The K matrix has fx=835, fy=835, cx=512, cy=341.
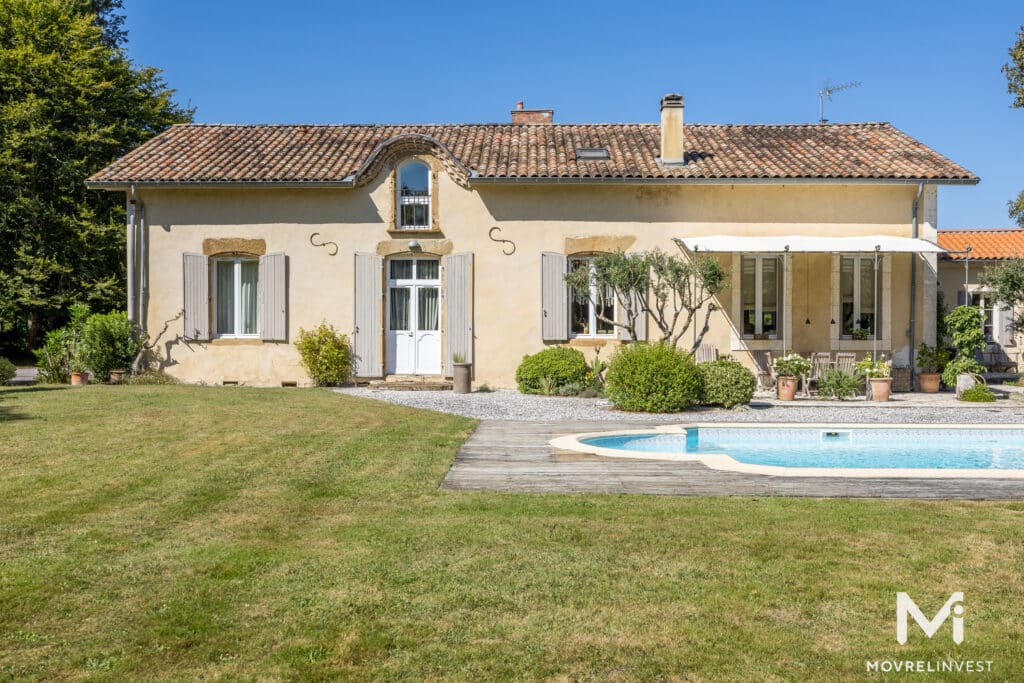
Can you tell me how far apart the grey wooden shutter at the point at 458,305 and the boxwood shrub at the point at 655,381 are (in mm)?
4677

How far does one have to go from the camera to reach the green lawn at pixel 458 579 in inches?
140

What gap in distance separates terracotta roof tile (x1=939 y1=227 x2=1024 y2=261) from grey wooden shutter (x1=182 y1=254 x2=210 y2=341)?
18.6 metres

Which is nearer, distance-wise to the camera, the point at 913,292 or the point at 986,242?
the point at 913,292

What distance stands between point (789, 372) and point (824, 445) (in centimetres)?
505

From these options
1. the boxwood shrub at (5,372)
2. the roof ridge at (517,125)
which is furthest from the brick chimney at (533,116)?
the boxwood shrub at (5,372)

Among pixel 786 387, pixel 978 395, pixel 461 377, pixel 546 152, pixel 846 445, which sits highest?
pixel 546 152

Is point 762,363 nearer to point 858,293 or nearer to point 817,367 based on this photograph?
point 817,367

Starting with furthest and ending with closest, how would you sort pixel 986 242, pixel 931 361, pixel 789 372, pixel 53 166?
pixel 53 166, pixel 986 242, pixel 931 361, pixel 789 372

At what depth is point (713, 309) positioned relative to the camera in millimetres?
16531

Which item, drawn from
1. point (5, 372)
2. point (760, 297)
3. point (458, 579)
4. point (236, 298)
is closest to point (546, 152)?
point (760, 297)

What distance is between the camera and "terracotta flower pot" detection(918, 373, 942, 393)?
16.4 m

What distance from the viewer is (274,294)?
17.1 metres

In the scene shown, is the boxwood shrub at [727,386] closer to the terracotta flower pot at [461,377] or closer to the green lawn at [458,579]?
the terracotta flower pot at [461,377]

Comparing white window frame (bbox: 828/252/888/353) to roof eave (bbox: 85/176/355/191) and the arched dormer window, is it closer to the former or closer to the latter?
the arched dormer window
